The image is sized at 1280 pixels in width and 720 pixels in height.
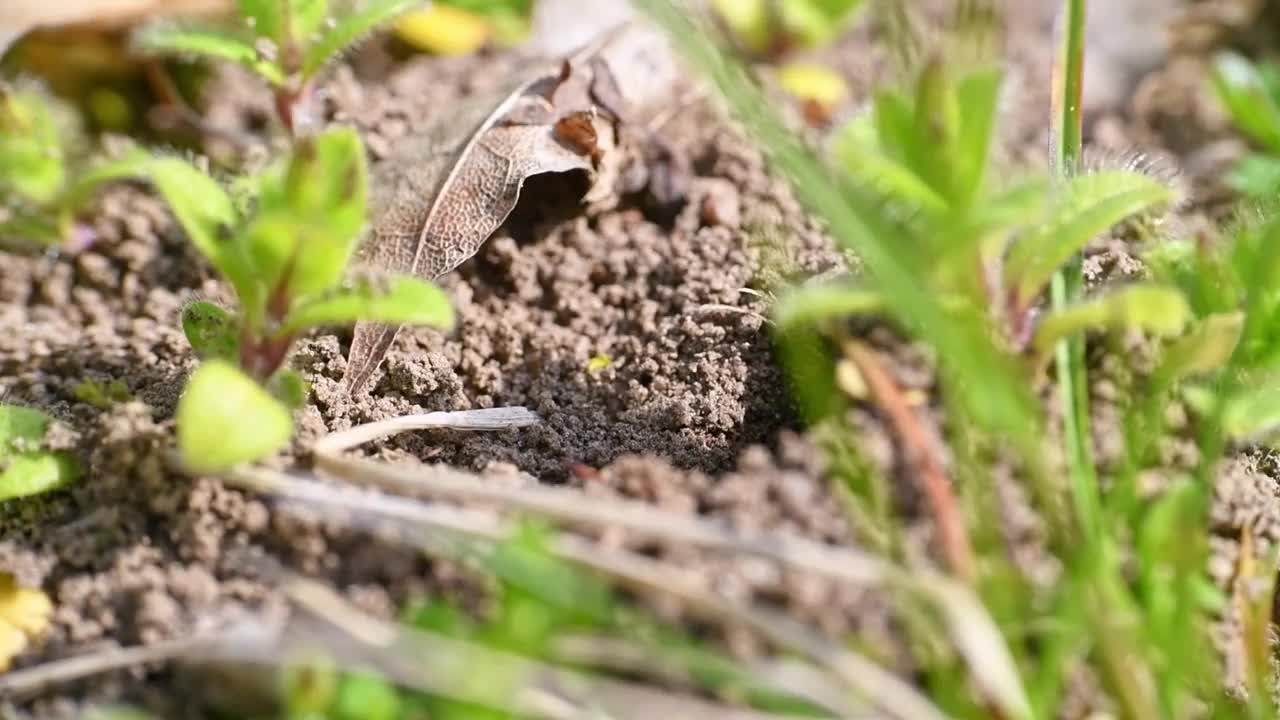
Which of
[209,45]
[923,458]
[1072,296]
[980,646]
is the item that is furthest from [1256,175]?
[209,45]

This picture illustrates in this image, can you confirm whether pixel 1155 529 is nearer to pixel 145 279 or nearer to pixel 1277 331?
pixel 1277 331

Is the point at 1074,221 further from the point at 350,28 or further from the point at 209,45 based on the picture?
the point at 209,45

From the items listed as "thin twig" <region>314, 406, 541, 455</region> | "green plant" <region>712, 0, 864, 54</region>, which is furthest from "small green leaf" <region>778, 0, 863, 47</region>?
"thin twig" <region>314, 406, 541, 455</region>

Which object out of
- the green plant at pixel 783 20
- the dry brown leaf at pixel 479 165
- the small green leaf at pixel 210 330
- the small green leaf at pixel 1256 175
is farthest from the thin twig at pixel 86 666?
Result: the green plant at pixel 783 20

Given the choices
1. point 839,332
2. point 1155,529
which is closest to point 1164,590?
point 1155,529

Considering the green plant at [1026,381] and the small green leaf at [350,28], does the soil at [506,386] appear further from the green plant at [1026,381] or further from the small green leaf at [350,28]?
the small green leaf at [350,28]

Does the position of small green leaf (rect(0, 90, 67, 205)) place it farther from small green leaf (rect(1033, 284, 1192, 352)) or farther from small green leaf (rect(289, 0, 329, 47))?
small green leaf (rect(1033, 284, 1192, 352))
